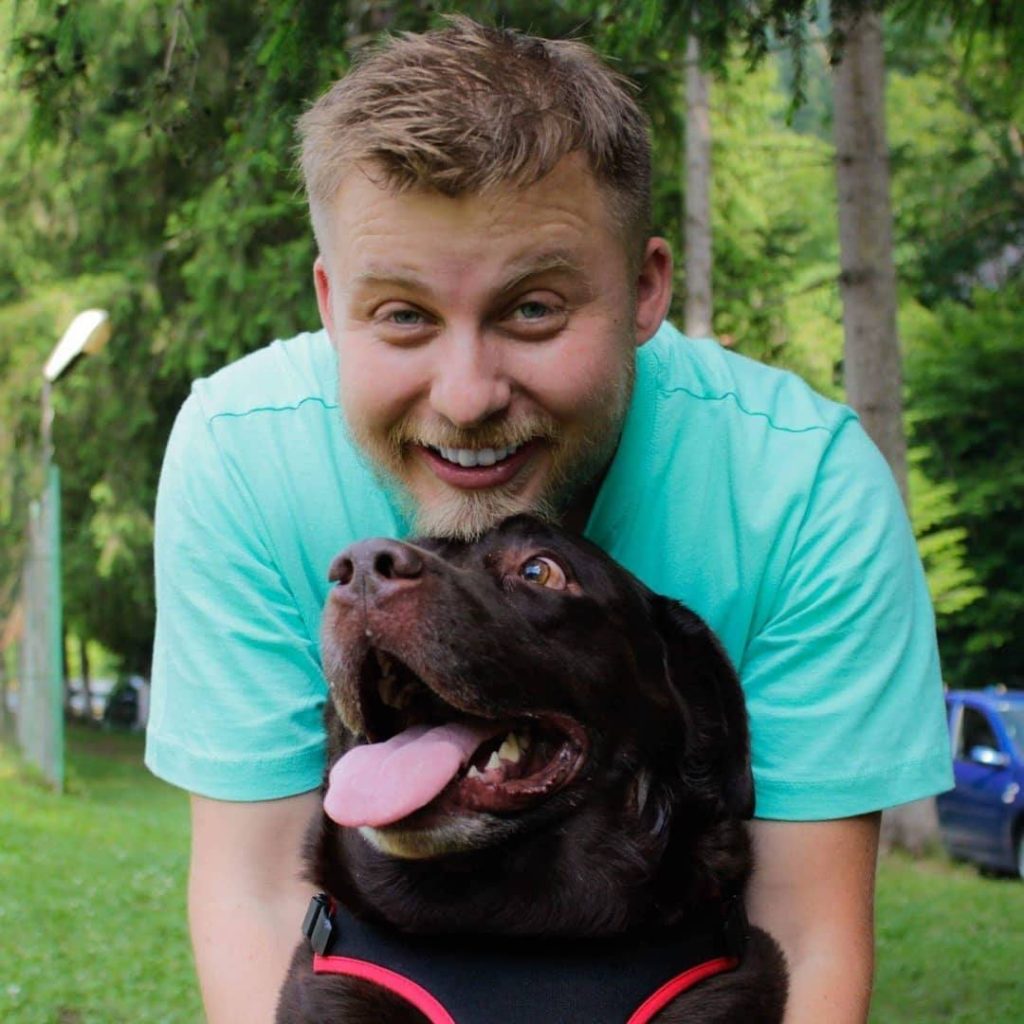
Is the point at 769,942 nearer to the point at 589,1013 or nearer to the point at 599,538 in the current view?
the point at 589,1013

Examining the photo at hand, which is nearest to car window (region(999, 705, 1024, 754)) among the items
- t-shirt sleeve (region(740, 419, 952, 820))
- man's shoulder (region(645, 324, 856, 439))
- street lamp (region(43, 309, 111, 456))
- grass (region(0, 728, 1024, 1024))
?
grass (region(0, 728, 1024, 1024))

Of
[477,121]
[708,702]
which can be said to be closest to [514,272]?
[477,121]

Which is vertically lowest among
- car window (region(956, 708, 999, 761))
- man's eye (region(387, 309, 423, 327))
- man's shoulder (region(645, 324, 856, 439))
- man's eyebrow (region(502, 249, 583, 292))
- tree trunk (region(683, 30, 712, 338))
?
car window (region(956, 708, 999, 761))

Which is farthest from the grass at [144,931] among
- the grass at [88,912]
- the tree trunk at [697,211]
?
the tree trunk at [697,211]

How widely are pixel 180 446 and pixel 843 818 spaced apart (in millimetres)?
1423

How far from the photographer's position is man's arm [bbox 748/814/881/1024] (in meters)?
3.01

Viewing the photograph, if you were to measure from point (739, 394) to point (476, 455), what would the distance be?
2.25ft

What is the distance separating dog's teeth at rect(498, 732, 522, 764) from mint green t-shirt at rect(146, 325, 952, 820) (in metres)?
0.47

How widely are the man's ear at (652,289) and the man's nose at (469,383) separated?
396 millimetres

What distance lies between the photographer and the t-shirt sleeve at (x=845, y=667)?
10.0 feet

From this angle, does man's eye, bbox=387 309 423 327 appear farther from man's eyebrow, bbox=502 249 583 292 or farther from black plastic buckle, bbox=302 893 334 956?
black plastic buckle, bbox=302 893 334 956

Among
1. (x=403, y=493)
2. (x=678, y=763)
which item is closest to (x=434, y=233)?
(x=403, y=493)

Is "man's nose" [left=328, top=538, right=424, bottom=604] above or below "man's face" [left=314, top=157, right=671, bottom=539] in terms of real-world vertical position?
below

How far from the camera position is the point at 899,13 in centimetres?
574
